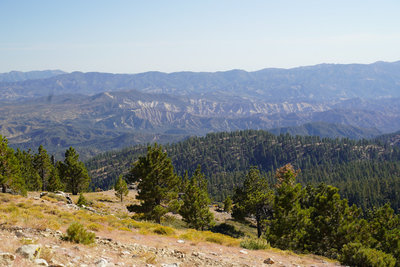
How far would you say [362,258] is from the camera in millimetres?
18828

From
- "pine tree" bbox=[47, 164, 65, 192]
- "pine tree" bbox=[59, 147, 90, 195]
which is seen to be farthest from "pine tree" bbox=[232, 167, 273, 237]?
"pine tree" bbox=[47, 164, 65, 192]

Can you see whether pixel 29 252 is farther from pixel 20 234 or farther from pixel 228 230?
pixel 228 230

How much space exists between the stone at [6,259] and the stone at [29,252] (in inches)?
19.5

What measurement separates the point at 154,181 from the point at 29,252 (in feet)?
96.3

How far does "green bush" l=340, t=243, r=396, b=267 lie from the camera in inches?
720

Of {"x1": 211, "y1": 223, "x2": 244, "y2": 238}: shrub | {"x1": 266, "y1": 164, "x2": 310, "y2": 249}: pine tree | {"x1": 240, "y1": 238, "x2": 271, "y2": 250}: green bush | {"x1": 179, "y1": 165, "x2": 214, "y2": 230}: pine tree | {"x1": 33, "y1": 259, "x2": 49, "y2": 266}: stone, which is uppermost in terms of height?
{"x1": 33, "y1": 259, "x2": 49, "y2": 266}: stone

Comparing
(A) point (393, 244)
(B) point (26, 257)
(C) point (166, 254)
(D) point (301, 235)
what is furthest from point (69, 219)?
(A) point (393, 244)

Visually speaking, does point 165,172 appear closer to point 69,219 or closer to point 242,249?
point 69,219

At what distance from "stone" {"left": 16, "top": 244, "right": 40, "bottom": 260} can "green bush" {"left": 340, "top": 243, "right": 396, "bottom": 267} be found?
19.4 m

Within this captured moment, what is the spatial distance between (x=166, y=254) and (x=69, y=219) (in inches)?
413

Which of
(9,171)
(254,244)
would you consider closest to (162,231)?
(254,244)

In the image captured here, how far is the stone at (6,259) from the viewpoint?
30.4 ft

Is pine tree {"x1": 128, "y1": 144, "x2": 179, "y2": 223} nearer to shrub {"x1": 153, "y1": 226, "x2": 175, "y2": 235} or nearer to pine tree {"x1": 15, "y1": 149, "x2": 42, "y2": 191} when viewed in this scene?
shrub {"x1": 153, "y1": 226, "x2": 175, "y2": 235}

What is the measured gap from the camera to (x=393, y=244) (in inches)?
1393
